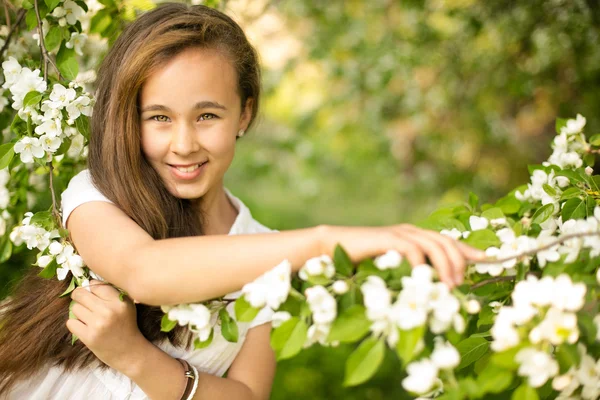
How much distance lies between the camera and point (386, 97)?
513cm

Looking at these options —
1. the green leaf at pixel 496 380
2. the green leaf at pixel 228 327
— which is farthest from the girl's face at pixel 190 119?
the green leaf at pixel 496 380

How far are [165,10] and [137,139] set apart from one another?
394 millimetres

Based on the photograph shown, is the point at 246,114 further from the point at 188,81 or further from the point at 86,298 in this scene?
the point at 86,298

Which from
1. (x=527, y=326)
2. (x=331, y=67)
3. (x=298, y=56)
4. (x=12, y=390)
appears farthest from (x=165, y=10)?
(x=298, y=56)

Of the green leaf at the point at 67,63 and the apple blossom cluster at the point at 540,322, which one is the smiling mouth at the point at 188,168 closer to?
the green leaf at the point at 67,63

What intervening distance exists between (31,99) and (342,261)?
968mm

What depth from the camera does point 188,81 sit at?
5.28ft

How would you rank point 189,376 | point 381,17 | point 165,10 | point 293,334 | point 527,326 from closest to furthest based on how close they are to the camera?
1. point 527,326
2. point 293,334
3. point 189,376
4. point 165,10
5. point 381,17

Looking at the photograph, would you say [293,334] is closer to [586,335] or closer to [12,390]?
[586,335]

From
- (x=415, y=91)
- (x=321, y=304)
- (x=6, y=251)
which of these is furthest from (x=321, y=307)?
(x=415, y=91)

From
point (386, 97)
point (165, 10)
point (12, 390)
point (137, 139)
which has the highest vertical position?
point (386, 97)

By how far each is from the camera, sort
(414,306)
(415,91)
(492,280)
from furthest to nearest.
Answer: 1. (415,91)
2. (492,280)
3. (414,306)

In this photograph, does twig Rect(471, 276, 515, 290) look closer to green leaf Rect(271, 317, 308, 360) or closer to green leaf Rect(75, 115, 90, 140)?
green leaf Rect(271, 317, 308, 360)

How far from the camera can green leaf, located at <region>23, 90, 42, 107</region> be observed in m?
1.56
